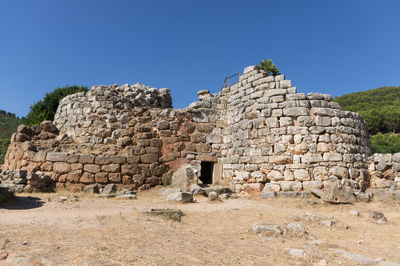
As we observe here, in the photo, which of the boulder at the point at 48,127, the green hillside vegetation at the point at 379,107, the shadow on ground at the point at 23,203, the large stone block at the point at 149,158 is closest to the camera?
the shadow on ground at the point at 23,203

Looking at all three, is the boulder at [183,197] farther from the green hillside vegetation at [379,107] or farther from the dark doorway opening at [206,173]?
the green hillside vegetation at [379,107]

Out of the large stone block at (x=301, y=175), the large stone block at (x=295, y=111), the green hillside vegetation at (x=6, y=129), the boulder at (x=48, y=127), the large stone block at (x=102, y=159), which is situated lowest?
the large stone block at (x=301, y=175)

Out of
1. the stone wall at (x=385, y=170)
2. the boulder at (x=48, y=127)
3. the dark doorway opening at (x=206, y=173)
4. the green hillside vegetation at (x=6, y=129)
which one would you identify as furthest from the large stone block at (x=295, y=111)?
the green hillside vegetation at (x=6, y=129)

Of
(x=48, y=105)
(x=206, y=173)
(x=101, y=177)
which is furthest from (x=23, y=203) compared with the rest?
(x=48, y=105)

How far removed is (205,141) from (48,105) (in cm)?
1694

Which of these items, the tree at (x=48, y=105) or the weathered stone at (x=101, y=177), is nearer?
the weathered stone at (x=101, y=177)

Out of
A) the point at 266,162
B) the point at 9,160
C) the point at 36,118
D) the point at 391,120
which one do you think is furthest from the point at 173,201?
the point at 391,120

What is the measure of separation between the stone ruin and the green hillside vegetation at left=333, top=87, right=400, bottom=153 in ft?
47.1

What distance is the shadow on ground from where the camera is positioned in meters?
6.90

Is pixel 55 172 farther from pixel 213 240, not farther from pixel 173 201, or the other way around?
pixel 213 240

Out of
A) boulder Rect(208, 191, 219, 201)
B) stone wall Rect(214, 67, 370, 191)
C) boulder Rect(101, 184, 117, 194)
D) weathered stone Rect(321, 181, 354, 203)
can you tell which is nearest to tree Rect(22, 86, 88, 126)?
boulder Rect(101, 184, 117, 194)

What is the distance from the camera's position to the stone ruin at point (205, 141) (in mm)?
9633

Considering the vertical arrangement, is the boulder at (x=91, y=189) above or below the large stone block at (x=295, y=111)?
below

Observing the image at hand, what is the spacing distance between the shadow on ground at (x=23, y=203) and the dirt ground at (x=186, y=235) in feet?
0.07
